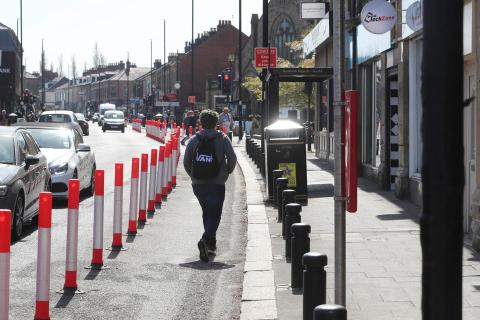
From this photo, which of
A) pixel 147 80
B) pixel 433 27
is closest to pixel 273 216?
pixel 433 27

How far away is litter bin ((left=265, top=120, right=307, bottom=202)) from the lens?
53.0ft

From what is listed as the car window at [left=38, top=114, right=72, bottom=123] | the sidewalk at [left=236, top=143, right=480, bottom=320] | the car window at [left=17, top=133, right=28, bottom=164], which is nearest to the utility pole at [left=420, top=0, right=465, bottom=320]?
the sidewalk at [left=236, top=143, right=480, bottom=320]

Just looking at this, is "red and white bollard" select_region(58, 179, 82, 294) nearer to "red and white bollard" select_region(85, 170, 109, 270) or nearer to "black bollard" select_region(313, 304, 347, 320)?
"red and white bollard" select_region(85, 170, 109, 270)

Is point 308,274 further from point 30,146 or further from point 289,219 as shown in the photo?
point 30,146

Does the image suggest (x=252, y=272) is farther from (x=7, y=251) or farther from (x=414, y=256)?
(x=7, y=251)

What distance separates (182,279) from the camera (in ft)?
30.5

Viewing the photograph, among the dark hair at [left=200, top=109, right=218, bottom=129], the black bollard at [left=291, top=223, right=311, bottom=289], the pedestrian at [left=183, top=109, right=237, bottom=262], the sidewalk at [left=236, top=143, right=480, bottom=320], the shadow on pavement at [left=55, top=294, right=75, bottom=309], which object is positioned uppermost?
the dark hair at [left=200, top=109, right=218, bottom=129]

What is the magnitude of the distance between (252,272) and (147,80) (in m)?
136

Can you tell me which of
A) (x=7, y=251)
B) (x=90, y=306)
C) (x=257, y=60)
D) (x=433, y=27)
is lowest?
(x=90, y=306)

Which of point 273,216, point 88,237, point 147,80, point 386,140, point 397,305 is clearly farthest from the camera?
point 147,80

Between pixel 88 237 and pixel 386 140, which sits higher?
pixel 386 140

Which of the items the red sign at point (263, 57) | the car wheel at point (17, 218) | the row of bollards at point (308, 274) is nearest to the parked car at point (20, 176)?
the car wheel at point (17, 218)

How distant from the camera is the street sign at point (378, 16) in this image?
45.4 feet

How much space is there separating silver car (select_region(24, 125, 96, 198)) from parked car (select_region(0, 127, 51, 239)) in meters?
1.89
